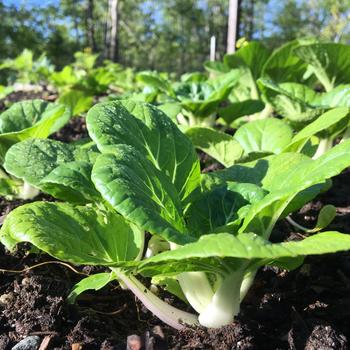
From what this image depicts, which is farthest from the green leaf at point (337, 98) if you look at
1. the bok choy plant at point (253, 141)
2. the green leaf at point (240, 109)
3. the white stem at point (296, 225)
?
the white stem at point (296, 225)

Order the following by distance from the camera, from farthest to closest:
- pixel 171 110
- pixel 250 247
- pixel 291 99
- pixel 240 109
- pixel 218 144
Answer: pixel 240 109 → pixel 291 99 → pixel 171 110 → pixel 218 144 → pixel 250 247

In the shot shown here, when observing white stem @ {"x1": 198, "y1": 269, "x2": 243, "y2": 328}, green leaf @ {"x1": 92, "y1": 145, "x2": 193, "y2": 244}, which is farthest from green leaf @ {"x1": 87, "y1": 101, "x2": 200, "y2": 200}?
white stem @ {"x1": 198, "y1": 269, "x2": 243, "y2": 328}

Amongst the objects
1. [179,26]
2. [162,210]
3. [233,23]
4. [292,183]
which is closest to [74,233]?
[162,210]

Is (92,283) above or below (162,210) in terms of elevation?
below

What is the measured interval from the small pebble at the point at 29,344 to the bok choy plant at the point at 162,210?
0.16m

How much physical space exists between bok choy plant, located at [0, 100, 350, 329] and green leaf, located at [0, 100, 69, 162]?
45 cm

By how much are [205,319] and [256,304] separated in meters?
0.23

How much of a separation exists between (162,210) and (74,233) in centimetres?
23

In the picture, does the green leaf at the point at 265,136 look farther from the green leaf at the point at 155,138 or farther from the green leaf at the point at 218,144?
the green leaf at the point at 155,138

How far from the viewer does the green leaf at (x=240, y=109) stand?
2.72 metres

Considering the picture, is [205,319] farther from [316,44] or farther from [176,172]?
[316,44]

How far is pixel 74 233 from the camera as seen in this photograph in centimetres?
120

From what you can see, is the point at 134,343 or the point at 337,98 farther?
the point at 337,98

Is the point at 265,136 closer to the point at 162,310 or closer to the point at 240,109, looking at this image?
the point at 240,109
